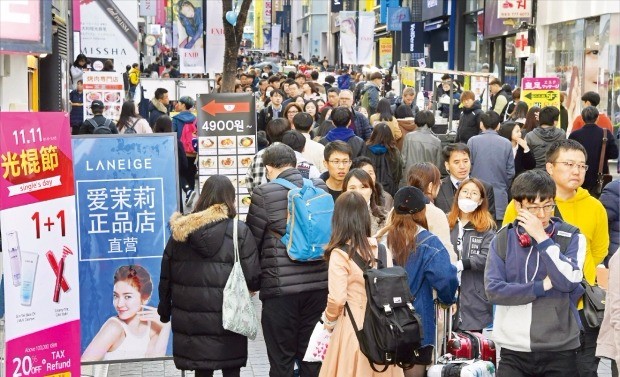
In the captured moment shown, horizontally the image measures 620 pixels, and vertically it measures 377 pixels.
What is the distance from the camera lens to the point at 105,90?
18.5 m

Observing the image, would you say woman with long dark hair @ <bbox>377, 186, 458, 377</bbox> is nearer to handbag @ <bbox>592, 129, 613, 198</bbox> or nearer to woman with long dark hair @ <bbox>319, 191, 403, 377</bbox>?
woman with long dark hair @ <bbox>319, 191, 403, 377</bbox>

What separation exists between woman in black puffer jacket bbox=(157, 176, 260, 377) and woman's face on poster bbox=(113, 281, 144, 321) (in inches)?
39.0

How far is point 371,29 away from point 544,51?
17.1 feet

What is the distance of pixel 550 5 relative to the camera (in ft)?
103

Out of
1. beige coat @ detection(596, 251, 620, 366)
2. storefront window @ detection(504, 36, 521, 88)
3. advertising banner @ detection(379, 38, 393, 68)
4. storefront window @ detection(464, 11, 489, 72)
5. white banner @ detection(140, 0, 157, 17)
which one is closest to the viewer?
beige coat @ detection(596, 251, 620, 366)

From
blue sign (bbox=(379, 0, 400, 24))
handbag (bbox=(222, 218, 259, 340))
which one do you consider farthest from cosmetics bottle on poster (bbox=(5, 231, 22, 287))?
blue sign (bbox=(379, 0, 400, 24))

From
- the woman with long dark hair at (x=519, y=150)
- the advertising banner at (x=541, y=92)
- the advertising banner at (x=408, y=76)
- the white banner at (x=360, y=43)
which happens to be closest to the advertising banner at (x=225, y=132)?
the woman with long dark hair at (x=519, y=150)

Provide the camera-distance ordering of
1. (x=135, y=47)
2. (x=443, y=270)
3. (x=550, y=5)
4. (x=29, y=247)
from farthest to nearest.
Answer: (x=550, y=5) → (x=135, y=47) → (x=443, y=270) → (x=29, y=247)

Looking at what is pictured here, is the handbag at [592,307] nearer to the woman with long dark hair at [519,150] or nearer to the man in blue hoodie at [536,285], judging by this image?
the man in blue hoodie at [536,285]

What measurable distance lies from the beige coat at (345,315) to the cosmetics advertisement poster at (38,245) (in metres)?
1.41

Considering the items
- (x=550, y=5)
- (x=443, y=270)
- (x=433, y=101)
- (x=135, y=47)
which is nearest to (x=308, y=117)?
(x=443, y=270)

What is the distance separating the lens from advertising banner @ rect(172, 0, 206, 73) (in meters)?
26.0

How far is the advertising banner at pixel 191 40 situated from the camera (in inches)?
1023

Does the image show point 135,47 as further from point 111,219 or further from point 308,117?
point 111,219
